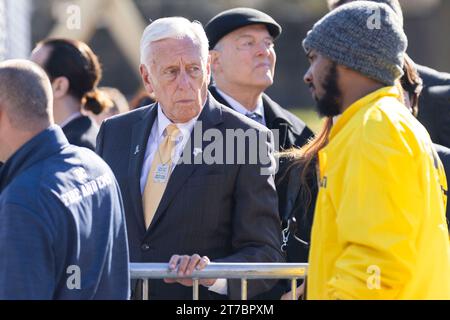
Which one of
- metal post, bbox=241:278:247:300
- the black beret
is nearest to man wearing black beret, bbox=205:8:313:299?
the black beret

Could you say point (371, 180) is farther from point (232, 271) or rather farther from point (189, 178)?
point (189, 178)

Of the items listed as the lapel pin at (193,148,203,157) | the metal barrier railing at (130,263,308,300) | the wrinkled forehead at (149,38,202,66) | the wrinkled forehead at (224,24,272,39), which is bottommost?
the metal barrier railing at (130,263,308,300)

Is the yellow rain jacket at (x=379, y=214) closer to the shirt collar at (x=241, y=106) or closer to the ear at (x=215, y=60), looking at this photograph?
the shirt collar at (x=241, y=106)

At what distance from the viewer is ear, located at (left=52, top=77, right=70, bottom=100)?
667 centimetres

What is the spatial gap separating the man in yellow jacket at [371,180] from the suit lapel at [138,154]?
4.12ft

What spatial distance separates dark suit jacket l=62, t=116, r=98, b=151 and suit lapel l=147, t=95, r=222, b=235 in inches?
52.9

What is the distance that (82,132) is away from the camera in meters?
6.47

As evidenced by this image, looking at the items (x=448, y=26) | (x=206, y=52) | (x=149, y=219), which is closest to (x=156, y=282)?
(x=149, y=219)

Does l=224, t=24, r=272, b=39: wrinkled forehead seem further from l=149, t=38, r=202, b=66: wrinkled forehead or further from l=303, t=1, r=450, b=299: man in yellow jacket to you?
l=303, t=1, r=450, b=299: man in yellow jacket

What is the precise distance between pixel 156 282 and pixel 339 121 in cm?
137

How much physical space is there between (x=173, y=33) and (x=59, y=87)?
171 cm

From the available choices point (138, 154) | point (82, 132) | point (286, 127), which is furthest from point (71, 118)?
point (138, 154)

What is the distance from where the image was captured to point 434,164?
3955mm

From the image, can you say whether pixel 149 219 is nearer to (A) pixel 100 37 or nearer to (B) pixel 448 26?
(A) pixel 100 37
